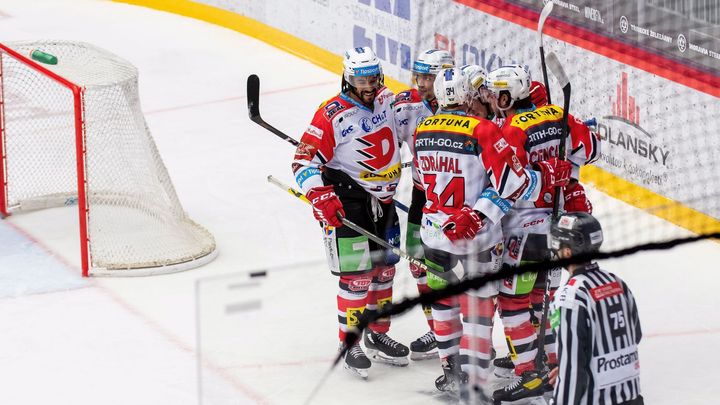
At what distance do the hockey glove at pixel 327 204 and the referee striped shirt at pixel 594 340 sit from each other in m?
1.70

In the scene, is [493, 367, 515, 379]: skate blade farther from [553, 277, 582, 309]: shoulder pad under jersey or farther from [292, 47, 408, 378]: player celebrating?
[553, 277, 582, 309]: shoulder pad under jersey

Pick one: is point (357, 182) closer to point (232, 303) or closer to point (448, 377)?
point (448, 377)

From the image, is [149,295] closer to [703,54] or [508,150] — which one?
[508,150]

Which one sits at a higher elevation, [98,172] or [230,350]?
[230,350]

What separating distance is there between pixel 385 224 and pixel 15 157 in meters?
3.36

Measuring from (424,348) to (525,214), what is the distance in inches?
32.5

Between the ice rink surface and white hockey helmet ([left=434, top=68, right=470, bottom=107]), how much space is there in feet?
3.19

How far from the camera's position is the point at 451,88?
5.54m

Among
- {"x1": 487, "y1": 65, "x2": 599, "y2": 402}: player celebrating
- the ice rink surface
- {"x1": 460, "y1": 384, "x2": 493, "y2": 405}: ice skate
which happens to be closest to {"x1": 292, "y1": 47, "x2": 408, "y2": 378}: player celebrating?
the ice rink surface

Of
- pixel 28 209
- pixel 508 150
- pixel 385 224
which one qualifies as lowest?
pixel 28 209

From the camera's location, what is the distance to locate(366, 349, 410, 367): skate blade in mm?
6102

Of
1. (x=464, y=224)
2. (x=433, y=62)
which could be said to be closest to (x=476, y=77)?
(x=433, y=62)

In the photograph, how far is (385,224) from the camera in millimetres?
6141

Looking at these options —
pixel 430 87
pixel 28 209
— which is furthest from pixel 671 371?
pixel 28 209
